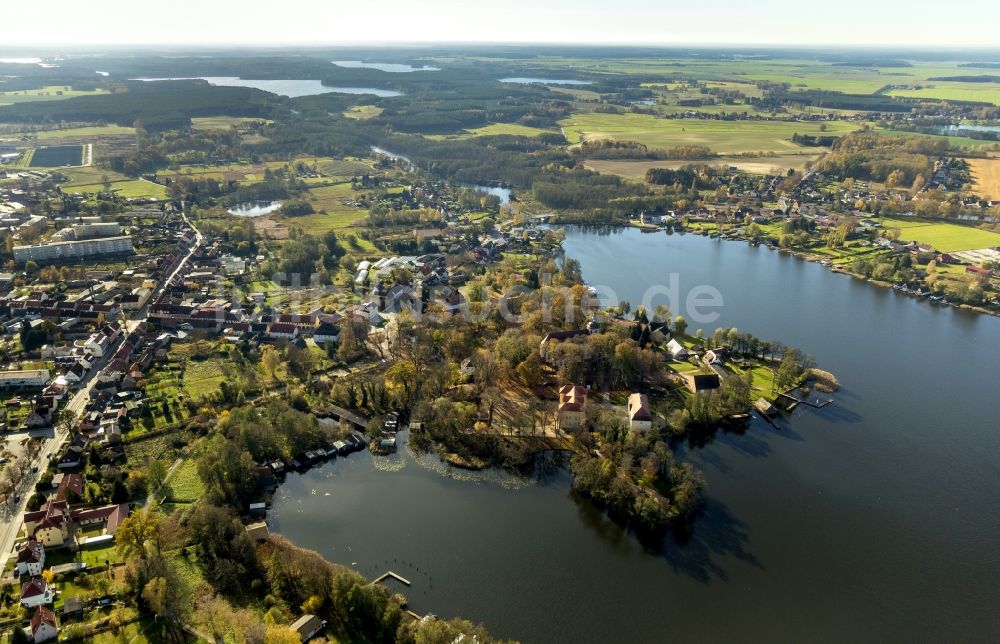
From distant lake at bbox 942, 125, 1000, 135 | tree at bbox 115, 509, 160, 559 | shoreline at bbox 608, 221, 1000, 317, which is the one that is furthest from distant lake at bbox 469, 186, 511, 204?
distant lake at bbox 942, 125, 1000, 135

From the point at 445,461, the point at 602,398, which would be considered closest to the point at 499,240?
the point at 602,398

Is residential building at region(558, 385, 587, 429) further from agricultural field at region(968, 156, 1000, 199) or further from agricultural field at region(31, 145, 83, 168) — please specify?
agricultural field at region(31, 145, 83, 168)

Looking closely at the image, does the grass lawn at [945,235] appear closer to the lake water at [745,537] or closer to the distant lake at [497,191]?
the lake water at [745,537]

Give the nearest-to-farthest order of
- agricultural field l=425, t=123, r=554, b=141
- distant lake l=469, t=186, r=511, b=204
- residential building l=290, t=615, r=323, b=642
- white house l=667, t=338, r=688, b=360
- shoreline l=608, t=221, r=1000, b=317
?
residential building l=290, t=615, r=323, b=642
white house l=667, t=338, r=688, b=360
shoreline l=608, t=221, r=1000, b=317
distant lake l=469, t=186, r=511, b=204
agricultural field l=425, t=123, r=554, b=141

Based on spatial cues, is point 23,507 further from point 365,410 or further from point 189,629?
point 365,410

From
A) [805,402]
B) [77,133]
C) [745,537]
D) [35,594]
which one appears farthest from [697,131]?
[35,594]

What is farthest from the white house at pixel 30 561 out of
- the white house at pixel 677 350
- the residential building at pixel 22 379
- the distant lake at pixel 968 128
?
the distant lake at pixel 968 128
